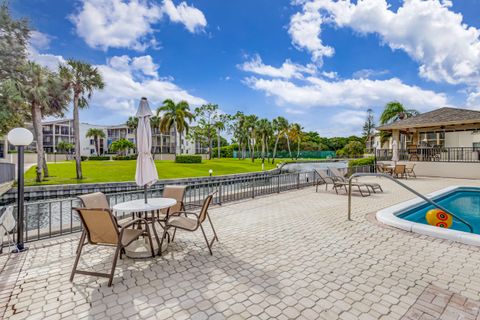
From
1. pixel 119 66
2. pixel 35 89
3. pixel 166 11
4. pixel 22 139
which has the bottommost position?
pixel 22 139

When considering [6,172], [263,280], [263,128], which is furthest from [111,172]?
[263,128]

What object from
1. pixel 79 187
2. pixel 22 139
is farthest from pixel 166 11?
pixel 79 187

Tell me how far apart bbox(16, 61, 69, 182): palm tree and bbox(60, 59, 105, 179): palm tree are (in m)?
0.75

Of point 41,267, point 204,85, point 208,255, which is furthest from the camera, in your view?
point 204,85

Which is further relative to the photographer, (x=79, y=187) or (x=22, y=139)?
(x=79, y=187)

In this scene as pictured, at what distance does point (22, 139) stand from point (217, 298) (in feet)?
14.4

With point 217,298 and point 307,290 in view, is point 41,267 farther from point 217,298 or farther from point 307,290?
point 307,290

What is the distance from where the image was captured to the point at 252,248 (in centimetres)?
427

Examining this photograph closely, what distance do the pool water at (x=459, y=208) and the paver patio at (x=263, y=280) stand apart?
2745 millimetres

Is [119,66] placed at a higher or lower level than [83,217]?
higher

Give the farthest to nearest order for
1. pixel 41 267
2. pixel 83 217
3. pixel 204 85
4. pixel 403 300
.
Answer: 1. pixel 204 85
2. pixel 41 267
3. pixel 83 217
4. pixel 403 300

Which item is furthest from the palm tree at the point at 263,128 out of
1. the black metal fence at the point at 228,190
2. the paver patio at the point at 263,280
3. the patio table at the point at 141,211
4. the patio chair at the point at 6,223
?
the patio chair at the point at 6,223

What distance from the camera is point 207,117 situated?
4641 centimetres

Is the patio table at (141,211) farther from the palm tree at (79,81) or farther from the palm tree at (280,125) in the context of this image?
the palm tree at (280,125)
